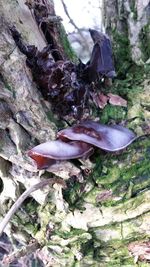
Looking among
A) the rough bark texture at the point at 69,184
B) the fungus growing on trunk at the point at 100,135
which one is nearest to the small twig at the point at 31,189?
the rough bark texture at the point at 69,184

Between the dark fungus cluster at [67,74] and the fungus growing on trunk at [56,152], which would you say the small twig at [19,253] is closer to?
the fungus growing on trunk at [56,152]

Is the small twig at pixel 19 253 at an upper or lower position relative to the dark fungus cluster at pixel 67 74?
lower

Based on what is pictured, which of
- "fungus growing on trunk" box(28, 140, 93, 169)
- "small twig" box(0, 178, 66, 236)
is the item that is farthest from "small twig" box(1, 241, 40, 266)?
"fungus growing on trunk" box(28, 140, 93, 169)

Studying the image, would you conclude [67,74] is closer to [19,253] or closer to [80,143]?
[80,143]

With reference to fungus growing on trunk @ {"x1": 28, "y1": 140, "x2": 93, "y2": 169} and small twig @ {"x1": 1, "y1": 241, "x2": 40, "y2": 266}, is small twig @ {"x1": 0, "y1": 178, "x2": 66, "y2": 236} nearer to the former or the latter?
fungus growing on trunk @ {"x1": 28, "y1": 140, "x2": 93, "y2": 169}

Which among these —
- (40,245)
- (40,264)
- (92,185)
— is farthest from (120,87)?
(40,264)
